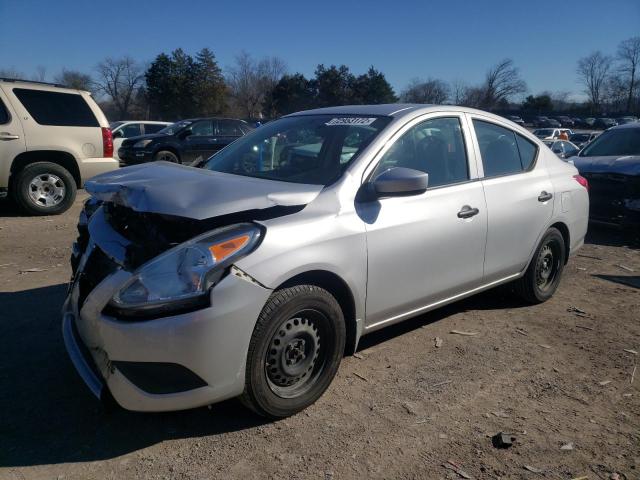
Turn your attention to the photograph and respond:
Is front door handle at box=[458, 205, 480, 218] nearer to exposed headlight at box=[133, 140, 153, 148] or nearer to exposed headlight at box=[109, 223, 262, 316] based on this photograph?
exposed headlight at box=[109, 223, 262, 316]

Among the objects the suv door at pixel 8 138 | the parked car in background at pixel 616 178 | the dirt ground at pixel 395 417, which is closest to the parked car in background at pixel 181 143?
the suv door at pixel 8 138

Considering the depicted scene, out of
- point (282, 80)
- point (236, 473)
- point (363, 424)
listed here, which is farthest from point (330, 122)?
point (282, 80)

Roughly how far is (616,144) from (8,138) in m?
9.79

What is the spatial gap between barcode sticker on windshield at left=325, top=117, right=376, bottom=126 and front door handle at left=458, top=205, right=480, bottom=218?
91 cm

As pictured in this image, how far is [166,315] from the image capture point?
2.38 meters

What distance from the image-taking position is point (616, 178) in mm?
7430

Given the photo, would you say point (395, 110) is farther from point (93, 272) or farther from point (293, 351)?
point (93, 272)

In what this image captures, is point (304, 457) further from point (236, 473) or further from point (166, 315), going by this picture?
point (166, 315)

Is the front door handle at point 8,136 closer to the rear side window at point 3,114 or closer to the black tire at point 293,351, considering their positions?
the rear side window at point 3,114

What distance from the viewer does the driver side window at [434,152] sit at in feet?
11.5

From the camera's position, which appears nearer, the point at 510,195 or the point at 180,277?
the point at 180,277

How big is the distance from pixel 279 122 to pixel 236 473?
9.15 ft

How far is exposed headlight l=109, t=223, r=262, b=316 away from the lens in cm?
240

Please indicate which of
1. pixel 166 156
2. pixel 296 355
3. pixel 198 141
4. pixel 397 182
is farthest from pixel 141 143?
pixel 296 355
